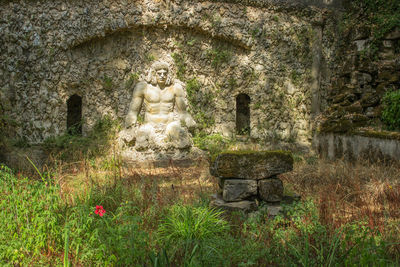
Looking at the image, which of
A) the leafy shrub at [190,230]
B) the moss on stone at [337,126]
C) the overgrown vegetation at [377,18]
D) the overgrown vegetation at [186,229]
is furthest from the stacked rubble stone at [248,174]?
the overgrown vegetation at [377,18]

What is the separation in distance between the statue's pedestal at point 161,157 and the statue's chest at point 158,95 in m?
1.32

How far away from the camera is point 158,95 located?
820 cm

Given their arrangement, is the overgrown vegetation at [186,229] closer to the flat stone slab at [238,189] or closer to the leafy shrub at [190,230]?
the leafy shrub at [190,230]

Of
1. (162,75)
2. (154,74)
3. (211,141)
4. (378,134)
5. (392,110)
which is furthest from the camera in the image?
(211,141)

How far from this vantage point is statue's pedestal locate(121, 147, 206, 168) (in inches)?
292

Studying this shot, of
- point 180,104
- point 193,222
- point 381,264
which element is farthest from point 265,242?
point 180,104

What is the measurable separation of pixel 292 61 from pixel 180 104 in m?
A: 3.72

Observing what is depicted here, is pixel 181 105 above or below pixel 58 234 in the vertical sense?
above

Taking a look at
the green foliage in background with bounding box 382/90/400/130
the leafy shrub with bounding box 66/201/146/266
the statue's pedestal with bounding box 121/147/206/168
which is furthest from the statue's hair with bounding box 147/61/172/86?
the leafy shrub with bounding box 66/201/146/266

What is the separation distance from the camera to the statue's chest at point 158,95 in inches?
321

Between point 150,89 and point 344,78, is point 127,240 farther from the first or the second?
point 344,78

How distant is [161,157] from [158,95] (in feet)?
5.24

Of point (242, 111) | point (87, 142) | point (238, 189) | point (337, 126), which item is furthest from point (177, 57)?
point (238, 189)

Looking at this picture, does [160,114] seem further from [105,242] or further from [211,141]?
[105,242]
